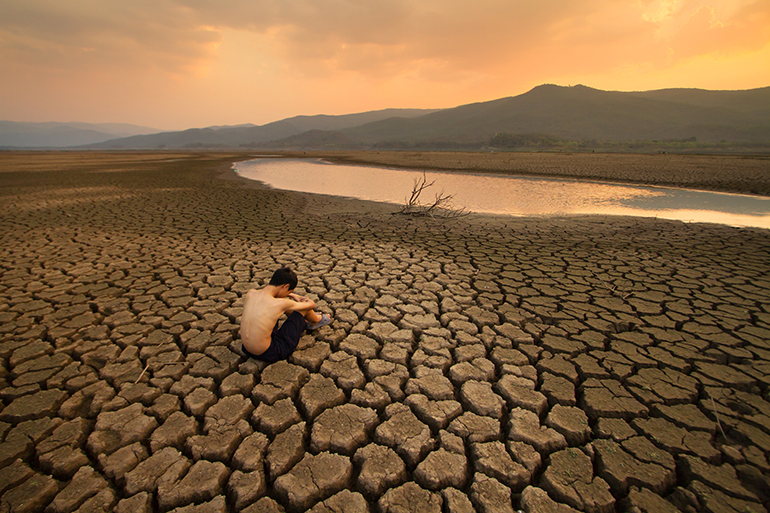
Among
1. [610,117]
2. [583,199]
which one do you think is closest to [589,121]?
[610,117]

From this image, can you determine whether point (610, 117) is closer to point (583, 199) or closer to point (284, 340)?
point (583, 199)

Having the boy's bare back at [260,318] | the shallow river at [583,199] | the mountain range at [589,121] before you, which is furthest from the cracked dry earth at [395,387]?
the mountain range at [589,121]

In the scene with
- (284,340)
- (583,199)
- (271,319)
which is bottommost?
(583,199)

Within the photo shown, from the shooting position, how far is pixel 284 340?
2.58 meters

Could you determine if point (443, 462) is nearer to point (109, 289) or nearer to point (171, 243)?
point (109, 289)

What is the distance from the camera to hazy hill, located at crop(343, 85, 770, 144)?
84.3m

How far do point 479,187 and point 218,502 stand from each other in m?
14.5

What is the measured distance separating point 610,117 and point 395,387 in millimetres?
127678

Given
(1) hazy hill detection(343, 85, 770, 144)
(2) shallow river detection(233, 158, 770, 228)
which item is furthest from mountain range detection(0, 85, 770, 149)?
(2) shallow river detection(233, 158, 770, 228)

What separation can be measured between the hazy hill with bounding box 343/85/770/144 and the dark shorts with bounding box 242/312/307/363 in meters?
100

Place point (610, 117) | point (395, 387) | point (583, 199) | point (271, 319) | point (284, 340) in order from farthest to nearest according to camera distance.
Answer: point (610, 117)
point (583, 199)
point (284, 340)
point (271, 319)
point (395, 387)

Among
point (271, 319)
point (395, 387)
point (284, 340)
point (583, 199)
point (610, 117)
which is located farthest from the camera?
point (610, 117)

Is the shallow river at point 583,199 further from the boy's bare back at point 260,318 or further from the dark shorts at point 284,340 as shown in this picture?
the boy's bare back at point 260,318

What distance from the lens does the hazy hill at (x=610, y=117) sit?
84312 millimetres
